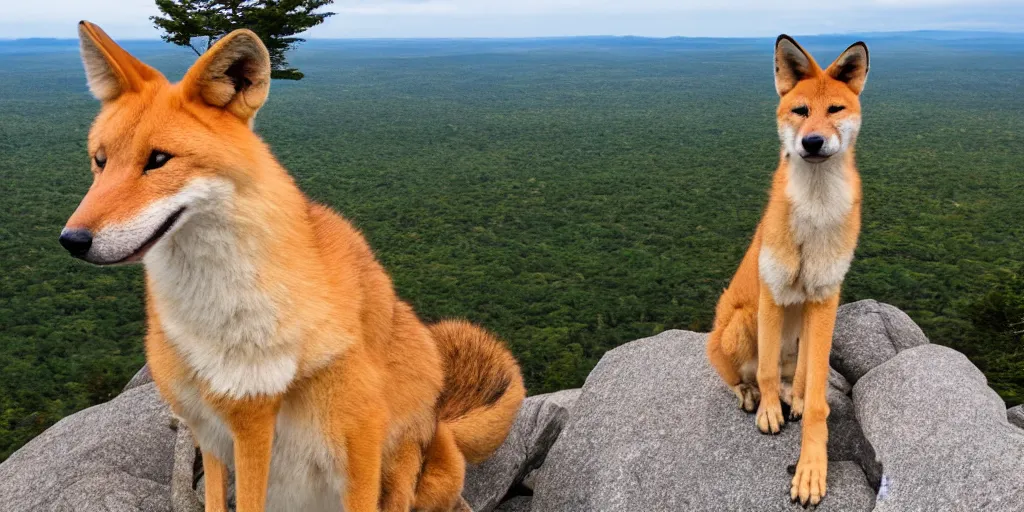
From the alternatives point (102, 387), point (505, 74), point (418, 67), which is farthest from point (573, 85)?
point (102, 387)

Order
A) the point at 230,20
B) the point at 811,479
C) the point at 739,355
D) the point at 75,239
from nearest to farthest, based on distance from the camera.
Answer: the point at 75,239, the point at 811,479, the point at 739,355, the point at 230,20

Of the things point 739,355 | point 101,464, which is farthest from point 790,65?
point 101,464

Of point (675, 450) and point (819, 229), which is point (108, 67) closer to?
point (819, 229)

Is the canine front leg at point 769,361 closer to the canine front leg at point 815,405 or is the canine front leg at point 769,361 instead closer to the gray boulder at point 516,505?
the canine front leg at point 815,405

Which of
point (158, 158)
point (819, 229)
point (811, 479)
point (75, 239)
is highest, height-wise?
point (158, 158)

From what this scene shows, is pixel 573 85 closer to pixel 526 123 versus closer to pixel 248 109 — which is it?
pixel 526 123

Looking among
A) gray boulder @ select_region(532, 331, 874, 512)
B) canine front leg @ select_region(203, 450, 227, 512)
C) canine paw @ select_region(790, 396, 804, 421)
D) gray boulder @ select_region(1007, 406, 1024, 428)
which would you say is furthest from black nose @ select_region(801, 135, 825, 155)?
gray boulder @ select_region(1007, 406, 1024, 428)
